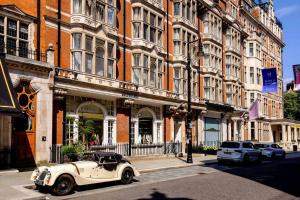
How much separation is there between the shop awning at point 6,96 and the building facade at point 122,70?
45.3 inches

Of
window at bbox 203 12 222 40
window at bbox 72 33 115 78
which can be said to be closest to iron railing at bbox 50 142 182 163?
window at bbox 72 33 115 78

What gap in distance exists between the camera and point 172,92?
1236 inches

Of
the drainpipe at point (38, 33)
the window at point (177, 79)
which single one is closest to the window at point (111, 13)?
the drainpipe at point (38, 33)

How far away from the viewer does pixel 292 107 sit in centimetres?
8900

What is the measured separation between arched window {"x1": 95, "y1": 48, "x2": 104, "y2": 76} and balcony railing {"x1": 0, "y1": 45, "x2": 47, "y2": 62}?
4.48 meters

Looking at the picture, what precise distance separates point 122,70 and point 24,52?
8606mm

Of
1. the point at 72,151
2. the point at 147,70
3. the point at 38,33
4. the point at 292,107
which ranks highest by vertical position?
the point at 38,33

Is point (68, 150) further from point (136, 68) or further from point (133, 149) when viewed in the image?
point (136, 68)

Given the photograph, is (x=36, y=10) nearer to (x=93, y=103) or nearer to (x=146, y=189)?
(x=93, y=103)

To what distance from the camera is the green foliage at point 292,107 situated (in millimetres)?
88875

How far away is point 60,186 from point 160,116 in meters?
18.9

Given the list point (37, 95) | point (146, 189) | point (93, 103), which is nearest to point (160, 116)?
point (93, 103)

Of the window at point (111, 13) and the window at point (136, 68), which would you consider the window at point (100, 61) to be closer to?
the window at point (111, 13)

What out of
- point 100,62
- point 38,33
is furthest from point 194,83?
point 38,33
